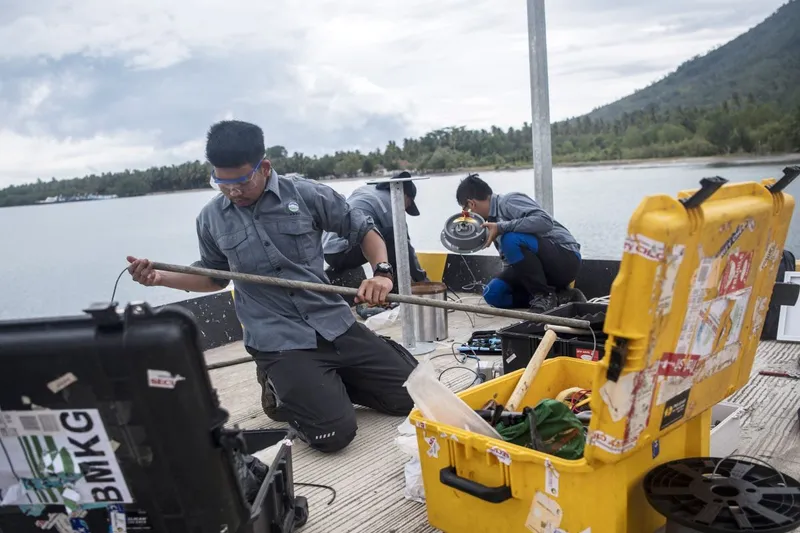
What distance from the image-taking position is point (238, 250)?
309cm

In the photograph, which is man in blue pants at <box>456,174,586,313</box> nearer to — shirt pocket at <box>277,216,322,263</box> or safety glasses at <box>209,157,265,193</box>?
shirt pocket at <box>277,216,322,263</box>

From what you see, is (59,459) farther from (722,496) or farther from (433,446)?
(722,496)

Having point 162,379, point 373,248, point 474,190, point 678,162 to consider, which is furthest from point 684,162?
point 162,379

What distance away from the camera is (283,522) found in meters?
2.08

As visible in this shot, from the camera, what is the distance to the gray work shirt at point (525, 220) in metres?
4.87

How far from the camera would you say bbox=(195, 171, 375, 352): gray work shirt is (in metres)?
3.06

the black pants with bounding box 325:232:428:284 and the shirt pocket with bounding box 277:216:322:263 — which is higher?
the shirt pocket with bounding box 277:216:322:263

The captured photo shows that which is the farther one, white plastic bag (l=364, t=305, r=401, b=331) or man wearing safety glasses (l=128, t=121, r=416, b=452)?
white plastic bag (l=364, t=305, r=401, b=331)

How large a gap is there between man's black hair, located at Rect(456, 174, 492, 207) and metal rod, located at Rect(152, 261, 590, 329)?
91.4 inches

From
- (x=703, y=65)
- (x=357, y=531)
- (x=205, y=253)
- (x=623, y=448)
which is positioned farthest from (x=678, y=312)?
(x=703, y=65)

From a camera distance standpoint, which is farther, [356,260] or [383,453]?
[356,260]

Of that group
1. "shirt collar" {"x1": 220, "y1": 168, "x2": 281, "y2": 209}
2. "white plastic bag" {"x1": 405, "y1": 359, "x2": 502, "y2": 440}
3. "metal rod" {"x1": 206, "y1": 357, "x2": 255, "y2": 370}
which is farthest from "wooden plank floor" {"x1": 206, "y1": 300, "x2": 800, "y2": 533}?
"shirt collar" {"x1": 220, "y1": 168, "x2": 281, "y2": 209}

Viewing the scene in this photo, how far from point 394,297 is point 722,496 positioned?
145 centimetres

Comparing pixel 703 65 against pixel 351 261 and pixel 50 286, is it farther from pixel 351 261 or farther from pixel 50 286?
pixel 50 286
